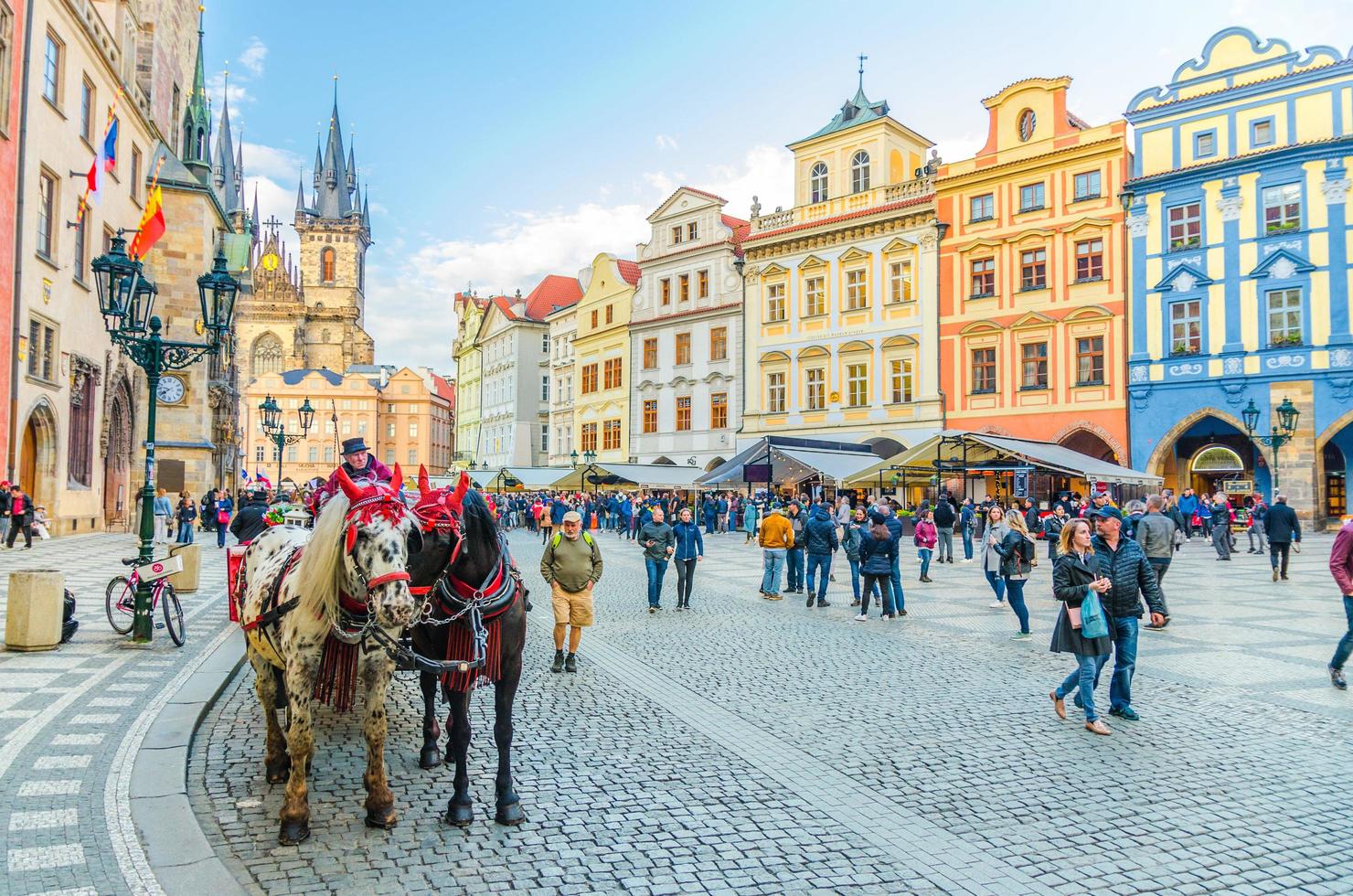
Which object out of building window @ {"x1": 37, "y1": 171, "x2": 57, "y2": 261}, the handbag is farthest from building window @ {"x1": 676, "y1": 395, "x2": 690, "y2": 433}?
the handbag

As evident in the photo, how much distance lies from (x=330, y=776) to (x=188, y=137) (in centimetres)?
4157

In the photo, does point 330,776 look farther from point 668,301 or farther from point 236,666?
point 668,301

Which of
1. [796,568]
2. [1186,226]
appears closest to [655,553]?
[796,568]

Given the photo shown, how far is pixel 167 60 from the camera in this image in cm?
3772

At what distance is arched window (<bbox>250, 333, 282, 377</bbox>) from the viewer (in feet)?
348

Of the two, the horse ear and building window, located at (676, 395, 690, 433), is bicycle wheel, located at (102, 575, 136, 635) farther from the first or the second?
building window, located at (676, 395, 690, 433)

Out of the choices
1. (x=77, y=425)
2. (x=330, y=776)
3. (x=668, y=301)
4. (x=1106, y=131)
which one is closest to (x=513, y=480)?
(x=668, y=301)

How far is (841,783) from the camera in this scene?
20.0 ft

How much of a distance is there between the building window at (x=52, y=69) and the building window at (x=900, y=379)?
1169 inches

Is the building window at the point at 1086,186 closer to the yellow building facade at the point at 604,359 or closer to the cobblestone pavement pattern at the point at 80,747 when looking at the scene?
the yellow building facade at the point at 604,359

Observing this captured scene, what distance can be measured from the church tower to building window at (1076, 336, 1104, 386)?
93412 mm

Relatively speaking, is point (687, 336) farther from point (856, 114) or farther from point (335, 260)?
point (335, 260)

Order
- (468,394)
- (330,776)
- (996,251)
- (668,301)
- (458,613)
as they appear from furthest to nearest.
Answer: (468,394)
(668,301)
(996,251)
(330,776)
(458,613)

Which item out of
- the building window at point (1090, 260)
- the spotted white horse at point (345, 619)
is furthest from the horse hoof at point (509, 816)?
the building window at point (1090, 260)
